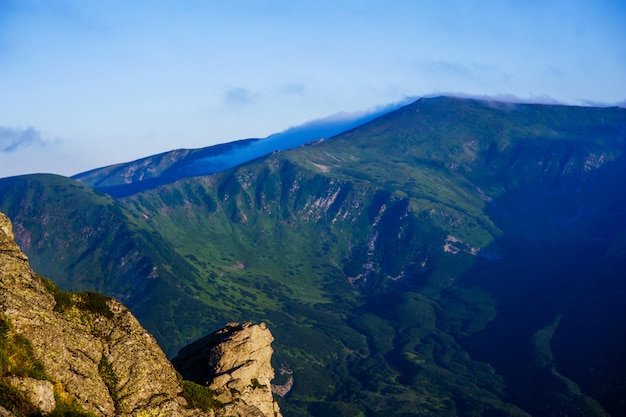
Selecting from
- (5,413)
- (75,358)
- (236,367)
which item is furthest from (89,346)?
(236,367)

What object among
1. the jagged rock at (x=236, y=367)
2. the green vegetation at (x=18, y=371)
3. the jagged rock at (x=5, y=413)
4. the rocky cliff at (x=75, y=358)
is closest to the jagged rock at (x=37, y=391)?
the rocky cliff at (x=75, y=358)

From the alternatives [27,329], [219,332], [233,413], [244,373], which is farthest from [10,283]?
[219,332]

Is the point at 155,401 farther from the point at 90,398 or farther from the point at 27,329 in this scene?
the point at 27,329

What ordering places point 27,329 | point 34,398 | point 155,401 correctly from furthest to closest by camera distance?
point 155,401 < point 27,329 < point 34,398

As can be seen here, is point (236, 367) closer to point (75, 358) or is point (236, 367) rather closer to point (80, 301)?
point (80, 301)

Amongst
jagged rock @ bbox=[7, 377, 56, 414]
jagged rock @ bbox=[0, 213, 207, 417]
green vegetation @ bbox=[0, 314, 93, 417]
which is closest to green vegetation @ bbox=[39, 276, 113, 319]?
jagged rock @ bbox=[0, 213, 207, 417]
